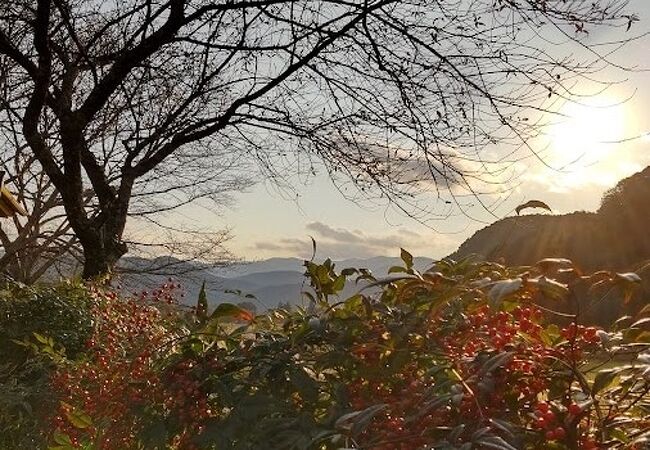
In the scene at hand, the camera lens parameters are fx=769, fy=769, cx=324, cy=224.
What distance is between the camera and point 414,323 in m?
2.21

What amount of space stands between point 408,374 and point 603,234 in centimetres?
3040

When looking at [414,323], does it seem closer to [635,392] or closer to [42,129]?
[635,392]

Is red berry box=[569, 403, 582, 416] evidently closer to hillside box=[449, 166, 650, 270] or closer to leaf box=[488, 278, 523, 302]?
leaf box=[488, 278, 523, 302]

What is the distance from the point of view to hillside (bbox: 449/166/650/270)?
29.5 meters

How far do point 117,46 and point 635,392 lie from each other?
31.2 ft

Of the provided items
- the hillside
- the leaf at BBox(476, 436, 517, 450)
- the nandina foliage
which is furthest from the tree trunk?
the hillside

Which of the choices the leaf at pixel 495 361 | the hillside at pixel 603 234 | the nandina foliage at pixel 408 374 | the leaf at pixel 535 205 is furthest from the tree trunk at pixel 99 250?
the hillside at pixel 603 234

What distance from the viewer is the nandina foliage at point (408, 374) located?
175 cm

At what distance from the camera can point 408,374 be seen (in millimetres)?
2248

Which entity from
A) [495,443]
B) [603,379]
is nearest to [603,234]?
[603,379]

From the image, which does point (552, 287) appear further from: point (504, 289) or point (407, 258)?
point (407, 258)

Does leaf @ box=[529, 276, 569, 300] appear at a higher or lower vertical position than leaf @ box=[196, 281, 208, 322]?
higher

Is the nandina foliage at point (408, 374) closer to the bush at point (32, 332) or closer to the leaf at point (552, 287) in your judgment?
the leaf at point (552, 287)

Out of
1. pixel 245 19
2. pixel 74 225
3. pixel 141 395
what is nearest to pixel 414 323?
pixel 141 395
